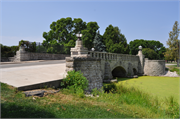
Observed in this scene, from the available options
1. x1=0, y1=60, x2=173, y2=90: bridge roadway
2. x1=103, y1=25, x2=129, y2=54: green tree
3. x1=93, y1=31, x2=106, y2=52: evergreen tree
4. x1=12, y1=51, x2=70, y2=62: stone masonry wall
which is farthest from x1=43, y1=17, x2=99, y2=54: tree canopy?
x1=0, y1=60, x2=173, y2=90: bridge roadway

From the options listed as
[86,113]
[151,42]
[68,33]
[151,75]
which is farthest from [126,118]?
[151,42]

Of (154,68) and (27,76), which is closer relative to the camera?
(27,76)

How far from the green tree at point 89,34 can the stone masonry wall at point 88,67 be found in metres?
25.6

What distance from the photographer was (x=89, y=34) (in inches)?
1363

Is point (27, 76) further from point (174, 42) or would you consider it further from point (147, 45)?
point (147, 45)

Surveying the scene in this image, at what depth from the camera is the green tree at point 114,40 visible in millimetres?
33994

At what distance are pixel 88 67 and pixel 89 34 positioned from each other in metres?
26.9

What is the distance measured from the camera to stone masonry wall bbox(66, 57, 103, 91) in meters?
7.86

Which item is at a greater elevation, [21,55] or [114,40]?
[114,40]

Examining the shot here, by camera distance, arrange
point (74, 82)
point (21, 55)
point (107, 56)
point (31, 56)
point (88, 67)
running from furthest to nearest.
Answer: point (31, 56) < point (21, 55) < point (107, 56) < point (88, 67) < point (74, 82)

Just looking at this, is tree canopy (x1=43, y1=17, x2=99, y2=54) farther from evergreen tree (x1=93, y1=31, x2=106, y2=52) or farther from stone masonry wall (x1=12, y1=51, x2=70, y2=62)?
stone masonry wall (x1=12, y1=51, x2=70, y2=62)

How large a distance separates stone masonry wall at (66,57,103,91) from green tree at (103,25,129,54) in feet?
82.3

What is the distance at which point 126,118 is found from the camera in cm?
387

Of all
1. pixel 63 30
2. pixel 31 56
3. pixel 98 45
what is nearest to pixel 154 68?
pixel 98 45
